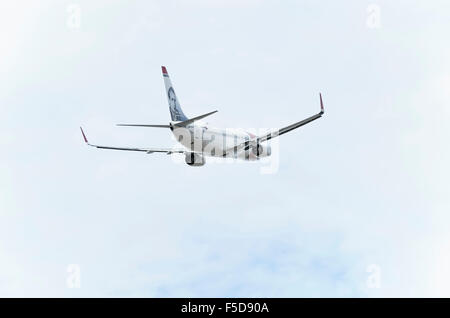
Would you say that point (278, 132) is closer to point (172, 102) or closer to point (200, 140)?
point (200, 140)

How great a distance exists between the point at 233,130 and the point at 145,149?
1159 centimetres

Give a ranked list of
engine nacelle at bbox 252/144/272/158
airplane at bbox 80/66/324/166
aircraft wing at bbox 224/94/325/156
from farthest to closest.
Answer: engine nacelle at bbox 252/144/272/158 < airplane at bbox 80/66/324/166 < aircraft wing at bbox 224/94/325/156

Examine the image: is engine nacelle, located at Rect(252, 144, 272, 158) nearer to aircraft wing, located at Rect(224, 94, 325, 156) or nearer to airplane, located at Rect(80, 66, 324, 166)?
airplane, located at Rect(80, 66, 324, 166)

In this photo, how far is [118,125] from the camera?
82312 millimetres

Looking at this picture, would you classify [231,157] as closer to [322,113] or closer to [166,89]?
[166,89]

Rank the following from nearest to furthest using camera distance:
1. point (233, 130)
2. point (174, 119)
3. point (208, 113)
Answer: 1. point (208, 113)
2. point (174, 119)
3. point (233, 130)

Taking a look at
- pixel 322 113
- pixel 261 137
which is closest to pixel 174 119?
pixel 261 137

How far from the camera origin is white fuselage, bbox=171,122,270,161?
91.8m

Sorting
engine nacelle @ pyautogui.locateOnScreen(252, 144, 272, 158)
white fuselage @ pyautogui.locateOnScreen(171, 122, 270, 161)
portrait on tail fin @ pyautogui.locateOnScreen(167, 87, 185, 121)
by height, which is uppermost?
portrait on tail fin @ pyautogui.locateOnScreen(167, 87, 185, 121)

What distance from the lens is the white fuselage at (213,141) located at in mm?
91812

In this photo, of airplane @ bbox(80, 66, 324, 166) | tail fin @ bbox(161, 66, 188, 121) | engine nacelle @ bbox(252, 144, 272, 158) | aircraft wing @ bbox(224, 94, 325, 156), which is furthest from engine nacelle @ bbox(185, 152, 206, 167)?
engine nacelle @ bbox(252, 144, 272, 158)

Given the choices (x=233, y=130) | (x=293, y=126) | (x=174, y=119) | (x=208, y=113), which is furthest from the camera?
(x=233, y=130)

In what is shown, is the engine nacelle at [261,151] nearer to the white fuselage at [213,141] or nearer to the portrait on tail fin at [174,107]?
the white fuselage at [213,141]

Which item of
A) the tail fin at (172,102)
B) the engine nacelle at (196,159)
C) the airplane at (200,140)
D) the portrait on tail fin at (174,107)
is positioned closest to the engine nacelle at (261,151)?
the airplane at (200,140)
